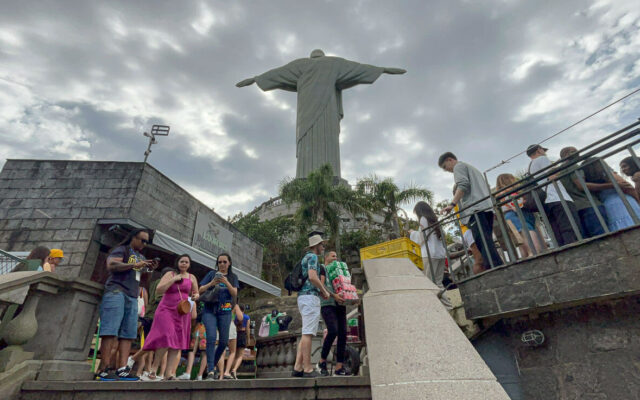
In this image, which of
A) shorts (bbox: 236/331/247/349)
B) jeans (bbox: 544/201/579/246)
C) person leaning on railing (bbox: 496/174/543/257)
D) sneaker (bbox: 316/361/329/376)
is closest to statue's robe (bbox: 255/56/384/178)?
person leaning on railing (bbox: 496/174/543/257)

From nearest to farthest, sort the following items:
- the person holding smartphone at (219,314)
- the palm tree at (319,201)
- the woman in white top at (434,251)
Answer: the person holding smartphone at (219,314), the woman in white top at (434,251), the palm tree at (319,201)

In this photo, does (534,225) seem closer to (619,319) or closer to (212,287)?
(619,319)

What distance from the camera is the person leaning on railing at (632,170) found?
3605 mm

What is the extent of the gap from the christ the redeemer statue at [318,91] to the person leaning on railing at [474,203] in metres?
19.4

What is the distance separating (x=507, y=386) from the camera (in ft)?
11.9

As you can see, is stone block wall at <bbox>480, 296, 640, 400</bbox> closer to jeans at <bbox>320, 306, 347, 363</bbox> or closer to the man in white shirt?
the man in white shirt

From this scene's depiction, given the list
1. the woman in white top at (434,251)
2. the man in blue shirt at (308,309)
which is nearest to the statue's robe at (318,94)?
the woman in white top at (434,251)

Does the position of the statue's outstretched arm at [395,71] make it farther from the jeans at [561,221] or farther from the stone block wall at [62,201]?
the jeans at [561,221]

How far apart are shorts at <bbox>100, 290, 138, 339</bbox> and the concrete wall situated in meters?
5.50

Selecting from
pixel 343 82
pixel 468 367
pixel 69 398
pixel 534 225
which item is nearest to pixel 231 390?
pixel 69 398

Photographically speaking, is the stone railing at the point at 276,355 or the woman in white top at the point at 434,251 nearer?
the woman in white top at the point at 434,251

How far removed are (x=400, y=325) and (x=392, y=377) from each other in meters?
0.54

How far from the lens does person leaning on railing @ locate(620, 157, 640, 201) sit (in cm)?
361

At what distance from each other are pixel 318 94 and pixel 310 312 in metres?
24.9
